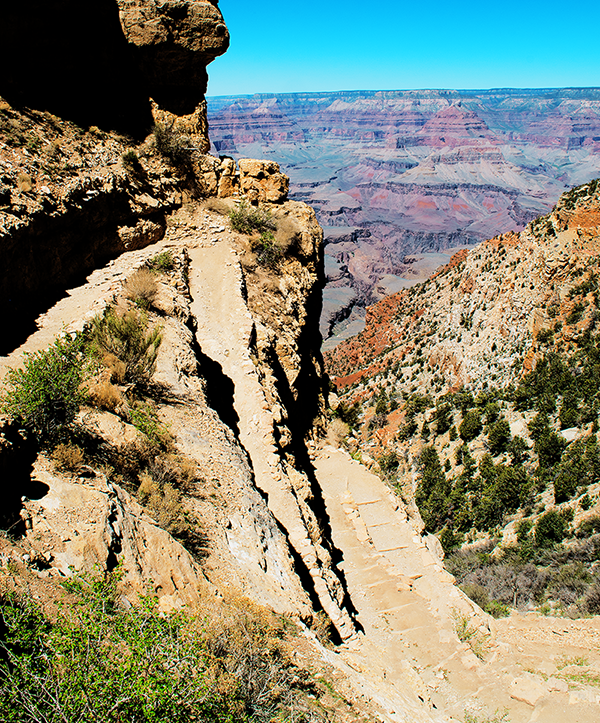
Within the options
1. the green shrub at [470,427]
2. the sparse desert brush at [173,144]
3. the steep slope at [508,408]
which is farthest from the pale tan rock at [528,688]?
the green shrub at [470,427]

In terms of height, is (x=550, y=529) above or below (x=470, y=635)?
below

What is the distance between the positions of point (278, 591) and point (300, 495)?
3070 mm

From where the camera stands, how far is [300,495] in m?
8.69

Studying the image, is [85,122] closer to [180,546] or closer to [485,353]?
[180,546]

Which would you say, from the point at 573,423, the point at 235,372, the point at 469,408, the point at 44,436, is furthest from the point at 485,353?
the point at 44,436

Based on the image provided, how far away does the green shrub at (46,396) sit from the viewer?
4.98m

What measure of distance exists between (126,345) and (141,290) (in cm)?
225

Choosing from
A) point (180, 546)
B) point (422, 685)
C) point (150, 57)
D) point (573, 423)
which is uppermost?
point (150, 57)

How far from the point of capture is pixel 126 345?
7.32 metres

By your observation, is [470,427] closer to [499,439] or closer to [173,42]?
[499,439]

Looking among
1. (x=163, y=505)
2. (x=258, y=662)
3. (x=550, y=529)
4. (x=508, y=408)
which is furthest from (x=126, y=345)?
(x=508, y=408)

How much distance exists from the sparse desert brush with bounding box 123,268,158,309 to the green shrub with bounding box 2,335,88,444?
330 cm

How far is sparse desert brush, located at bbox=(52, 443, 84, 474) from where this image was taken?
4.74 m

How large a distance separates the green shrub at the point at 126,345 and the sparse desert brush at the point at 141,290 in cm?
131
